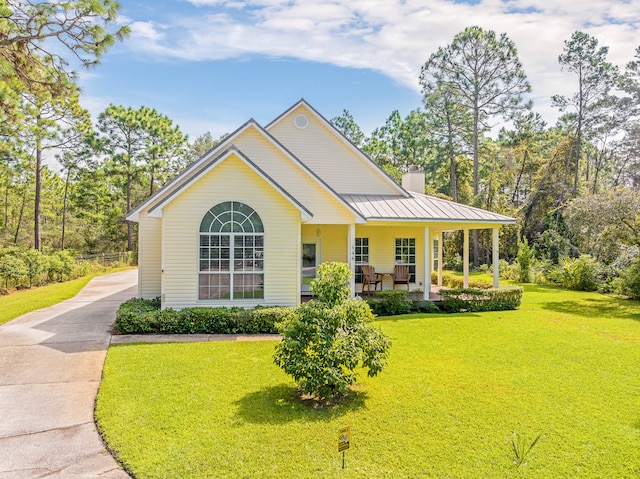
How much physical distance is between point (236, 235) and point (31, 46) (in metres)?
7.05

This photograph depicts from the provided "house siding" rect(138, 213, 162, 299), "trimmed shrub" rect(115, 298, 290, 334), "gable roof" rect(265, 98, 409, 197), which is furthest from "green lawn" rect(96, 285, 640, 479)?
"gable roof" rect(265, 98, 409, 197)

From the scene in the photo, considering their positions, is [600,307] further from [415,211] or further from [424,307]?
[415,211]

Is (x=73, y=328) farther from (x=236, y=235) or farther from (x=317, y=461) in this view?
(x=317, y=461)

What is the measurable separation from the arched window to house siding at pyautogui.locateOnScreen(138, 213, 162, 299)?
10.4ft

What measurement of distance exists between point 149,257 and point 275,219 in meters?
5.02

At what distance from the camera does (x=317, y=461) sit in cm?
444

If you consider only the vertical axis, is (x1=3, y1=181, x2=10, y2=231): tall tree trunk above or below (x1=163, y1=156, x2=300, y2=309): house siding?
above

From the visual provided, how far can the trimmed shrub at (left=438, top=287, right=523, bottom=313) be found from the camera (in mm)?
13984

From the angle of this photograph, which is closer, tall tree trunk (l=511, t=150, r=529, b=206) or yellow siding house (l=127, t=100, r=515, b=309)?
yellow siding house (l=127, t=100, r=515, b=309)

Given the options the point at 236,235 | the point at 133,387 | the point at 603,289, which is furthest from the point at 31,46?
the point at 603,289

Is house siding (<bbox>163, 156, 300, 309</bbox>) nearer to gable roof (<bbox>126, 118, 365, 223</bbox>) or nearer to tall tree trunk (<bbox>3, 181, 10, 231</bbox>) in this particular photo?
gable roof (<bbox>126, 118, 365, 223</bbox>)

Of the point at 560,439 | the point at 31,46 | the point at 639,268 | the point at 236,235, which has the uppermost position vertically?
the point at 31,46

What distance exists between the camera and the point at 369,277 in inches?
603

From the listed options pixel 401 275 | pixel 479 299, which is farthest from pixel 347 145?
pixel 479 299
